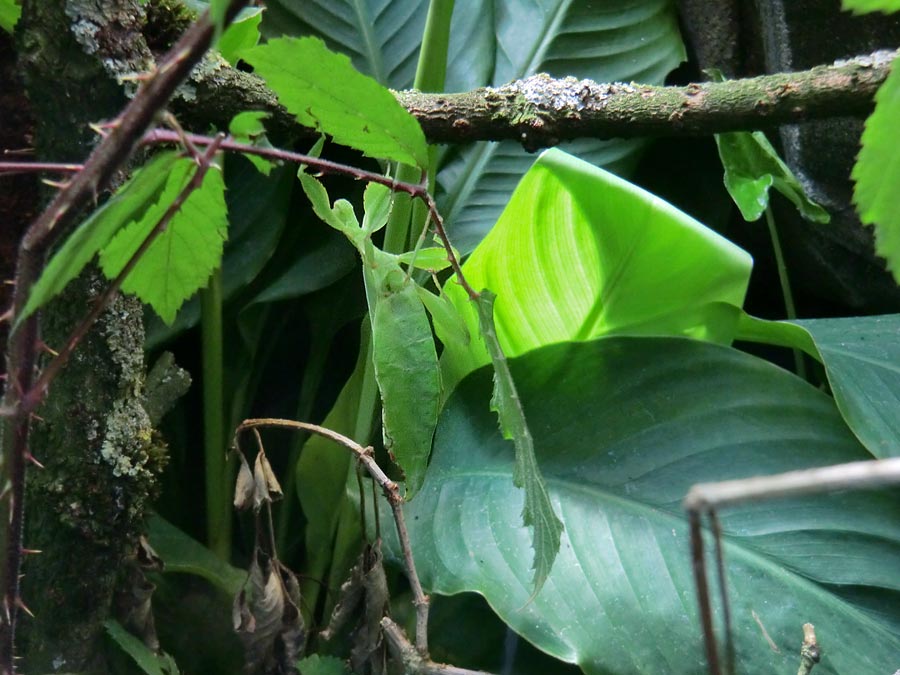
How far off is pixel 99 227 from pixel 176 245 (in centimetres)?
12

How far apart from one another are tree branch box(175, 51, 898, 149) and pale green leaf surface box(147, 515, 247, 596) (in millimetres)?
444

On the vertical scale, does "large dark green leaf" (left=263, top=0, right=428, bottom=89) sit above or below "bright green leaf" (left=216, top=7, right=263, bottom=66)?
above

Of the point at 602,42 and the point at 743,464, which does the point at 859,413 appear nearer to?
the point at 743,464

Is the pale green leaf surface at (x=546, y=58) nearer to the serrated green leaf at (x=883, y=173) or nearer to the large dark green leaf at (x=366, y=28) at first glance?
the large dark green leaf at (x=366, y=28)

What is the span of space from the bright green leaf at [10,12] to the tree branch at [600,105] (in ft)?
0.42

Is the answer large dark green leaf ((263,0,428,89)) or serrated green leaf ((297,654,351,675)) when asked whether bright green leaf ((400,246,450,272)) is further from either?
large dark green leaf ((263,0,428,89))

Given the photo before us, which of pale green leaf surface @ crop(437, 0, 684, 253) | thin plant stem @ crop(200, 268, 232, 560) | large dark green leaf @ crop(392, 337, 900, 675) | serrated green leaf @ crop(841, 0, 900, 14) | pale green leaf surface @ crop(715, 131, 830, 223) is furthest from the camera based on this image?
pale green leaf surface @ crop(437, 0, 684, 253)

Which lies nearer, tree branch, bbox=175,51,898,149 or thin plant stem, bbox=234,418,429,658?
thin plant stem, bbox=234,418,429,658

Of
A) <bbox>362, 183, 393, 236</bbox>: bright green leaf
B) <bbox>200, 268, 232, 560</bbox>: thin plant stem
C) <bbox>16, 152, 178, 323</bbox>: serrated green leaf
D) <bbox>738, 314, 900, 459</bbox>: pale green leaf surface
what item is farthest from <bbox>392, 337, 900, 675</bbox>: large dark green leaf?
<bbox>16, 152, 178, 323</bbox>: serrated green leaf

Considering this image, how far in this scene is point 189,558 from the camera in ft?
2.66

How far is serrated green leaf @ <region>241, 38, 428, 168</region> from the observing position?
339mm

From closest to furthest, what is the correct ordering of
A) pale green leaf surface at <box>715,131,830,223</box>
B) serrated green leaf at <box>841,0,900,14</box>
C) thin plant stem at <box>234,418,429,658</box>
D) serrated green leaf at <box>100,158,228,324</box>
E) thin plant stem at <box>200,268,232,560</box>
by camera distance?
serrated green leaf at <box>841,0,900,14</box> < serrated green leaf at <box>100,158,228,324</box> < thin plant stem at <box>234,418,429,658</box> < pale green leaf surface at <box>715,131,830,223</box> < thin plant stem at <box>200,268,232,560</box>

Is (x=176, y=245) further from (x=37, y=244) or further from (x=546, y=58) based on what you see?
(x=546, y=58)

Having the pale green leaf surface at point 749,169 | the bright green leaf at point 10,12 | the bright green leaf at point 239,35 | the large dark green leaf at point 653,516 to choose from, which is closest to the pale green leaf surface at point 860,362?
the large dark green leaf at point 653,516
